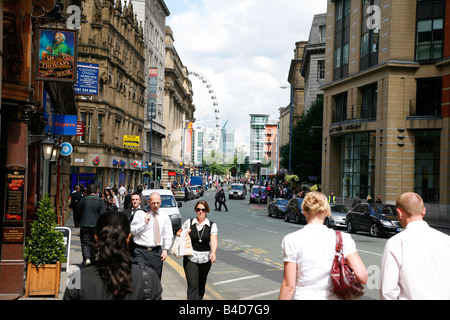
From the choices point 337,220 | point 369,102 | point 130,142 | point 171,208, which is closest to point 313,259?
point 171,208

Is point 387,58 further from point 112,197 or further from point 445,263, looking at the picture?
point 445,263

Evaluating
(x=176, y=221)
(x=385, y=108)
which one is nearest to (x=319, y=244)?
(x=176, y=221)

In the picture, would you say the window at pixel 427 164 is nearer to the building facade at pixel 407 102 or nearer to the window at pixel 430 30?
the building facade at pixel 407 102

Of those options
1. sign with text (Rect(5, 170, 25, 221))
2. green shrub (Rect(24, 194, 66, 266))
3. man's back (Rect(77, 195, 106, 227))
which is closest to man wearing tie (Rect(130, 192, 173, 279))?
green shrub (Rect(24, 194, 66, 266))

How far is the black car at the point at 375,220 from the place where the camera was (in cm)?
2197

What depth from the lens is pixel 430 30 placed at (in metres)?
34.3

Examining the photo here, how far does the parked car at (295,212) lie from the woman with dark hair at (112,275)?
26.2 m

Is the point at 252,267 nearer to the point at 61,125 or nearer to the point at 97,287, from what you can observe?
the point at 61,125

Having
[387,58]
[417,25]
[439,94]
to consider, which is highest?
[417,25]

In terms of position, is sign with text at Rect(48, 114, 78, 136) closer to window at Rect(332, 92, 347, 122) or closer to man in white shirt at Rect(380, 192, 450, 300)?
man in white shirt at Rect(380, 192, 450, 300)

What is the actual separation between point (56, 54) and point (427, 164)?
28.1m
